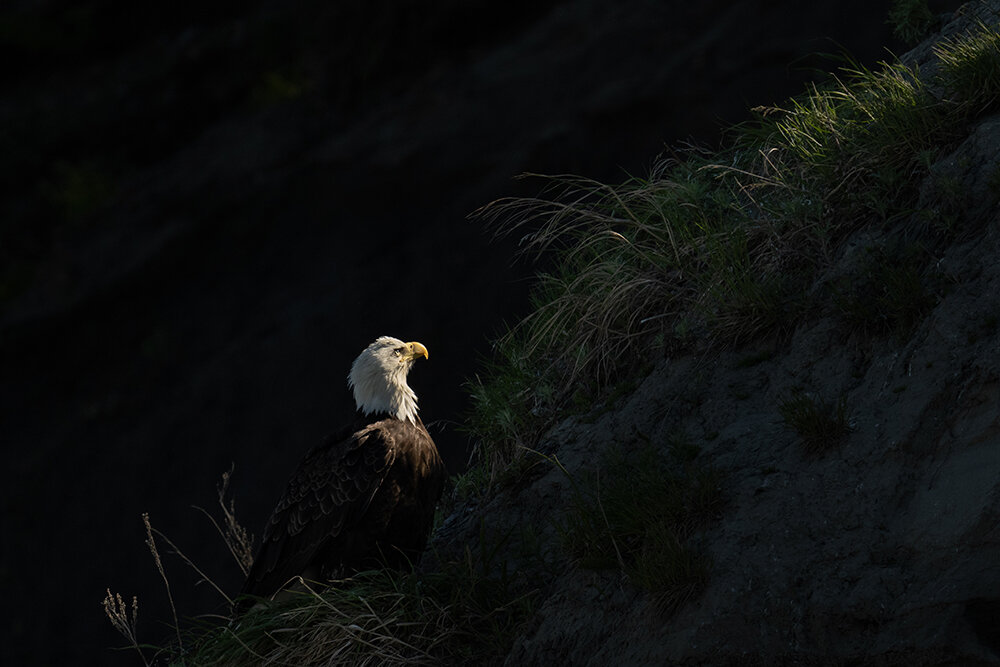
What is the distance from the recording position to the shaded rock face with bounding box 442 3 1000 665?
3408 mm

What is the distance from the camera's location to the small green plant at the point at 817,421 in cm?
395

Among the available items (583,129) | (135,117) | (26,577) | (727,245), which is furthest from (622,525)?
(135,117)

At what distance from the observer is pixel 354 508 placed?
212 inches

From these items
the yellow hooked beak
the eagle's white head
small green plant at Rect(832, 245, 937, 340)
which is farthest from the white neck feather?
small green plant at Rect(832, 245, 937, 340)

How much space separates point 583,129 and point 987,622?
16799mm

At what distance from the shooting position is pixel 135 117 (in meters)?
23.3

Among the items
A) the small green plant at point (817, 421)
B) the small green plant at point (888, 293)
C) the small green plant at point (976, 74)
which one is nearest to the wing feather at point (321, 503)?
the small green plant at point (817, 421)

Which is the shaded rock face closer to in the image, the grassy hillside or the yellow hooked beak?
the grassy hillside

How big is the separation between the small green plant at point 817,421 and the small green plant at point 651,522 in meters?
0.38

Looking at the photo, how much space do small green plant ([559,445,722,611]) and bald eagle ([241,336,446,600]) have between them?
121cm

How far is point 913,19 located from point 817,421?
376cm

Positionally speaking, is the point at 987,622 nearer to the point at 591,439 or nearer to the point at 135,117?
the point at 591,439

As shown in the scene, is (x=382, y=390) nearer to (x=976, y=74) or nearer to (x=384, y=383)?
(x=384, y=383)

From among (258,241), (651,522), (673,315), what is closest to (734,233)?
(673,315)
